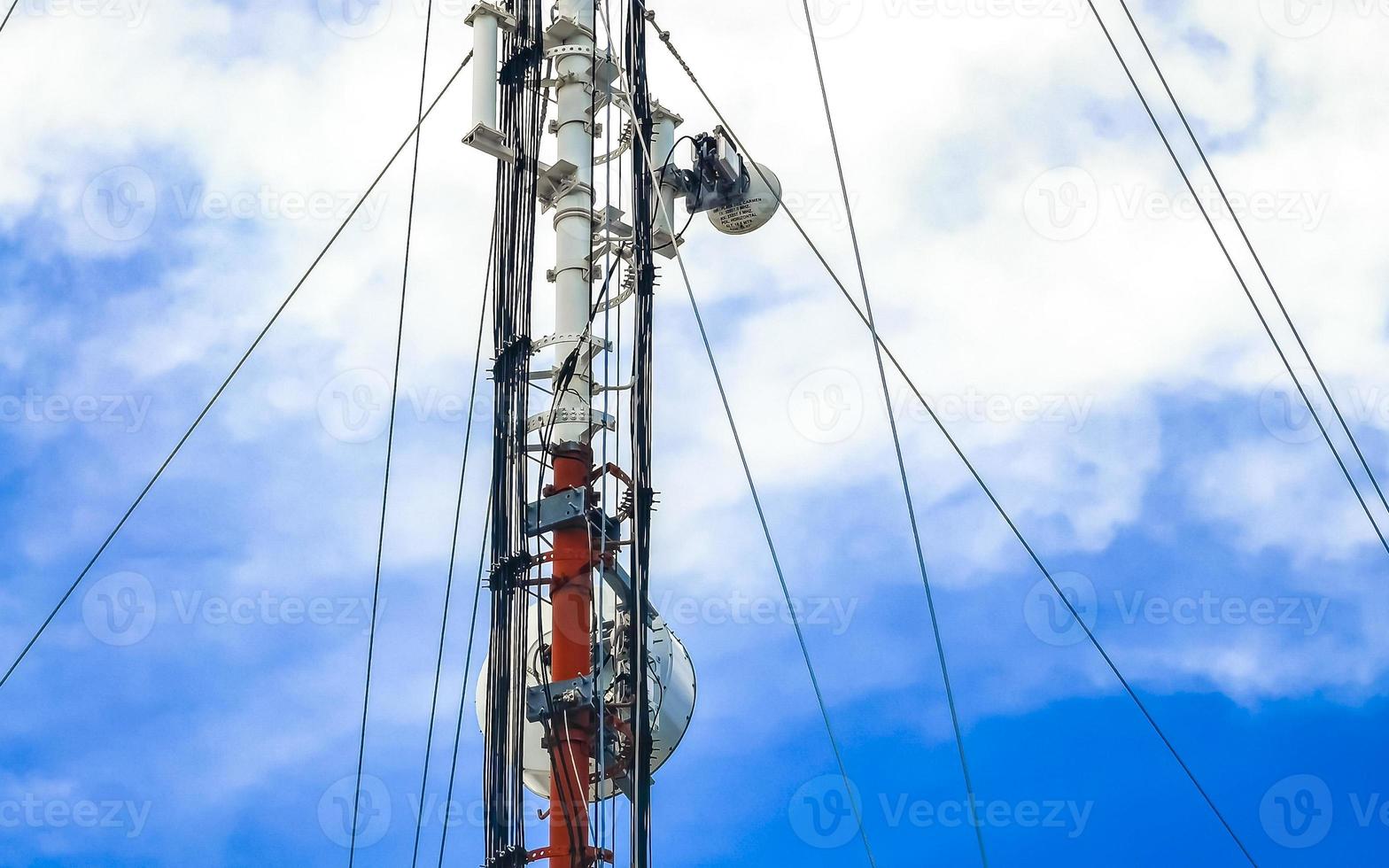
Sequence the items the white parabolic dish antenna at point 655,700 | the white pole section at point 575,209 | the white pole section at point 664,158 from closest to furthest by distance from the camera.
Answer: the white parabolic dish antenna at point 655,700
the white pole section at point 575,209
the white pole section at point 664,158

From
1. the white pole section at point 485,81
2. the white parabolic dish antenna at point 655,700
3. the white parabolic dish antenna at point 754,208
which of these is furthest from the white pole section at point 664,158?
the white parabolic dish antenna at point 655,700

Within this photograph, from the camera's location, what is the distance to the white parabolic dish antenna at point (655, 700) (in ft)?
57.1

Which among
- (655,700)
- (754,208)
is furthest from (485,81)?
(655,700)

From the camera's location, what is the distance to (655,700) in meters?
17.5

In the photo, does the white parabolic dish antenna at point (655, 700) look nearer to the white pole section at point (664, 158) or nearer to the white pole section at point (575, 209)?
the white pole section at point (575, 209)

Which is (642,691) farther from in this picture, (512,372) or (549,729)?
(512,372)

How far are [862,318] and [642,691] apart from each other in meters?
4.30

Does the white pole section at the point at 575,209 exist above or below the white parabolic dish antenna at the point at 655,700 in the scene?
above

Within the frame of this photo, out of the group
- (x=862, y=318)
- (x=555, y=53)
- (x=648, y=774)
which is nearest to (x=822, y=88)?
(x=862, y=318)

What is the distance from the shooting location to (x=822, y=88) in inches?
648

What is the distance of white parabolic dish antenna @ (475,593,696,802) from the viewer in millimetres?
17406

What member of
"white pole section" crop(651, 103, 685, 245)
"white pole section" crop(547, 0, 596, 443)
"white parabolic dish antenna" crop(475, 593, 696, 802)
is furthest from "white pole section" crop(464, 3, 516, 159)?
"white parabolic dish antenna" crop(475, 593, 696, 802)

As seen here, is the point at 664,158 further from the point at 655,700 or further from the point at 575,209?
the point at 655,700

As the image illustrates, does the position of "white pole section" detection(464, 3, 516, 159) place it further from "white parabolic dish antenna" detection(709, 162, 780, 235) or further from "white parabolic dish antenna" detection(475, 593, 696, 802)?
"white parabolic dish antenna" detection(475, 593, 696, 802)
